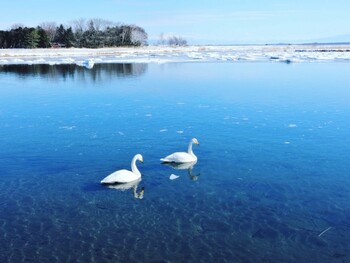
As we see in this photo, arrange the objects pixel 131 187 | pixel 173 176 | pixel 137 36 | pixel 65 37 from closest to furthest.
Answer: pixel 131 187, pixel 173 176, pixel 65 37, pixel 137 36

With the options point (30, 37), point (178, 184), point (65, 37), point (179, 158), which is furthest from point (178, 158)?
point (65, 37)

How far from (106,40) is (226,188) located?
102 m

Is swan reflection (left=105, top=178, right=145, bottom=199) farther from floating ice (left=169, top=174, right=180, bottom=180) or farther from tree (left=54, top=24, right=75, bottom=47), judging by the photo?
tree (left=54, top=24, right=75, bottom=47)

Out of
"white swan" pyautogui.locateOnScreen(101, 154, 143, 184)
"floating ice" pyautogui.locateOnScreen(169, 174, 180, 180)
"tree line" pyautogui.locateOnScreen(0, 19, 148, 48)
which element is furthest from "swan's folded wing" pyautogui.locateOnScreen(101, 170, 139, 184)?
"tree line" pyautogui.locateOnScreen(0, 19, 148, 48)

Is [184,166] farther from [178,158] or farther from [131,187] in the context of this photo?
[131,187]

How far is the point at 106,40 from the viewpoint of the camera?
10744 cm

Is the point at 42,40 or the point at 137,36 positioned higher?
the point at 137,36

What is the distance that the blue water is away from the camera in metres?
8.20

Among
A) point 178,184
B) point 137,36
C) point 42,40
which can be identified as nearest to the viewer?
point 178,184

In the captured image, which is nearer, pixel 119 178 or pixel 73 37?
pixel 119 178

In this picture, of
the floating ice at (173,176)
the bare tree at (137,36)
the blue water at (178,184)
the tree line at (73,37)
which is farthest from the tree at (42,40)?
the floating ice at (173,176)

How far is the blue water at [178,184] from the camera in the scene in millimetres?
8203

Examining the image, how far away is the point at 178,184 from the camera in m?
11.3

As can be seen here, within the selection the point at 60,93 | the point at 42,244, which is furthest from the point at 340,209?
the point at 60,93
